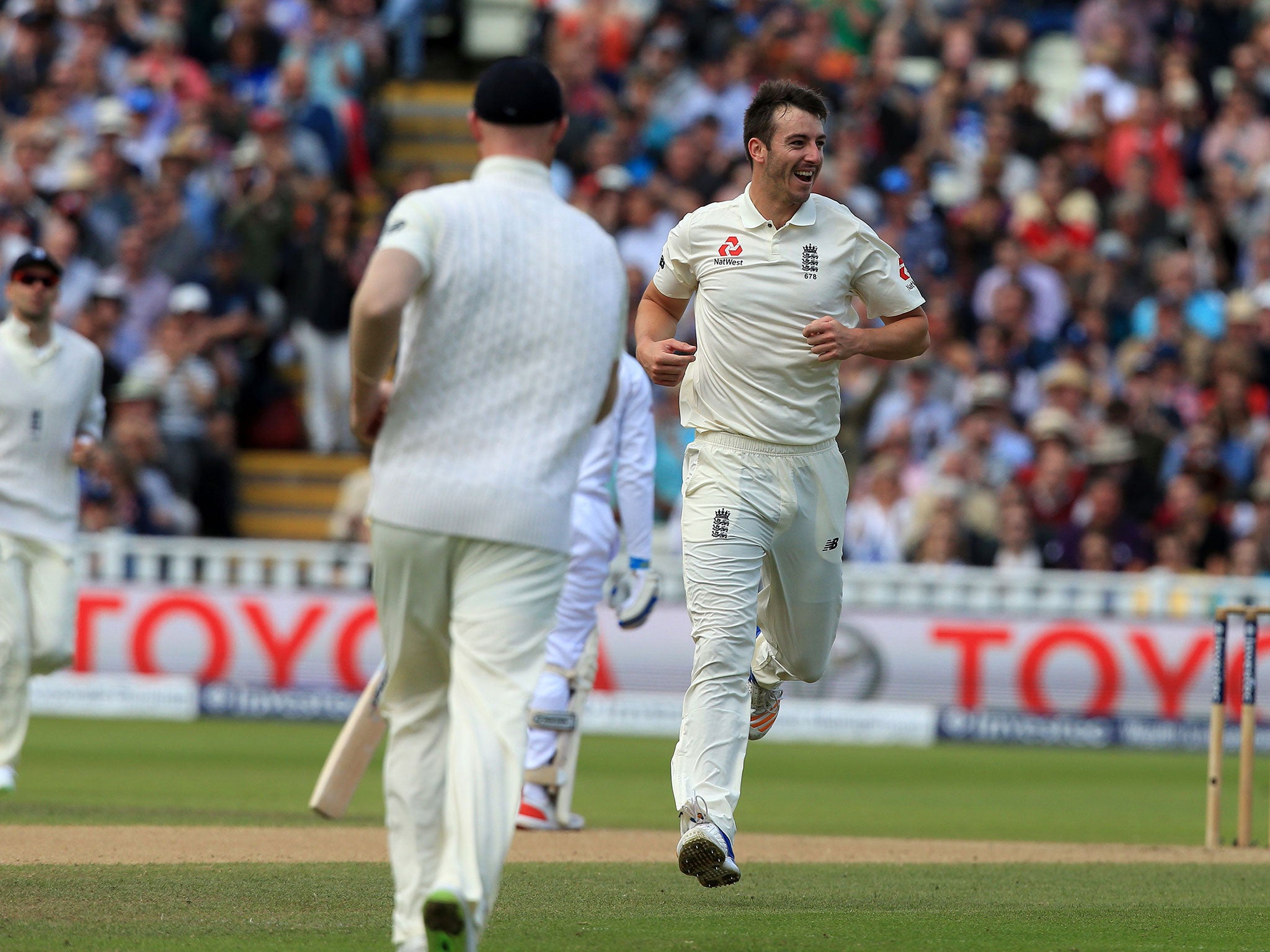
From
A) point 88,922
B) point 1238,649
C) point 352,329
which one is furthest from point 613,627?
point 352,329

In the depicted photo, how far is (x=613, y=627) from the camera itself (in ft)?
54.2

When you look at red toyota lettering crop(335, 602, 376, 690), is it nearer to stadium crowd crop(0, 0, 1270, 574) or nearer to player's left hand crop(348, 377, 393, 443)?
stadium crowd crop(0, 0, 1270, 574)

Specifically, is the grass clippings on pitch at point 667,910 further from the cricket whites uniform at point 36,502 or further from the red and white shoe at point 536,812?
the cricket whites uniform at point 36,502

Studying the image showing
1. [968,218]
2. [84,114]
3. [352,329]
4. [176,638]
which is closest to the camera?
[352,329]

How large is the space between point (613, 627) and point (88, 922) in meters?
10.4

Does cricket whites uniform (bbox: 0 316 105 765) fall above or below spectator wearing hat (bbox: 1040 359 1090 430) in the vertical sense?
below

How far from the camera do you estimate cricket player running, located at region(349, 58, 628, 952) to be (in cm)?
526

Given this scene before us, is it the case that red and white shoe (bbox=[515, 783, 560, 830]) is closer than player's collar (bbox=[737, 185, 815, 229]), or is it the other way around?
player's collar (bbox=[737, 185, 815, 229])

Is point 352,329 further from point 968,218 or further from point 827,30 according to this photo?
point 827,30

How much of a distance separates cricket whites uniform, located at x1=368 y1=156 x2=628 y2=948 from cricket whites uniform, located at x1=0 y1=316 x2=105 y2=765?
5.57 m

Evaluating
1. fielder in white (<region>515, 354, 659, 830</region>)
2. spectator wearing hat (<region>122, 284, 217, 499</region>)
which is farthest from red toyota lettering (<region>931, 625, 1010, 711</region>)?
fielder in white (<region>515, 354, 659, 830</region>)

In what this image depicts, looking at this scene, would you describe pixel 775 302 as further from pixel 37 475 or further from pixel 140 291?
pixel 140 291

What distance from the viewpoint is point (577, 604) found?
10188 millimetres

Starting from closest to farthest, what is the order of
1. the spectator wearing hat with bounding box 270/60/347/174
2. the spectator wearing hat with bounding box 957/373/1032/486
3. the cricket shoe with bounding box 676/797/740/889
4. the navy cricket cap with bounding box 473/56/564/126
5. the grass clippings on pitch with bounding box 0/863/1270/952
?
the navy cricket cap with bounding box 473/56/564/126
the grass clippings on pitch with bounding box 0/863/1270/952
the cricket shoe with bounding box 676/797/740/889
the spectator wearing hat with bounding box 957/373/1032/486
the spectator wearing hat with bounding box 270/60/347/174
